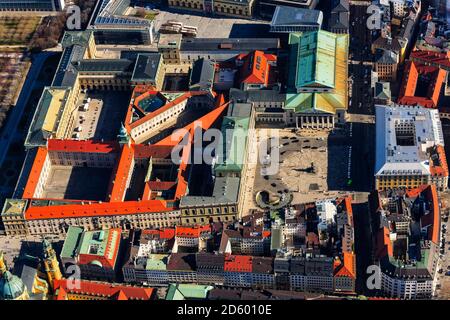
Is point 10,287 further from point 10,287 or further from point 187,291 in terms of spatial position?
point 187,291

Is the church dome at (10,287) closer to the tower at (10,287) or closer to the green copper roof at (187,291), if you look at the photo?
Answer: the tower at (10,287)

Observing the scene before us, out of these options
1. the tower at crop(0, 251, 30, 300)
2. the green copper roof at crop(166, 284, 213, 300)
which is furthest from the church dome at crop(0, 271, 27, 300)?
the green copper roof at crop(166, 284, 213, 300)

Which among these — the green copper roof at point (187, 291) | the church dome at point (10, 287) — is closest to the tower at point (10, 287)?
the church dome at point (10, 287)

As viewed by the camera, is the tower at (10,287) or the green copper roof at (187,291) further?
the green copper roof at (187,291)
